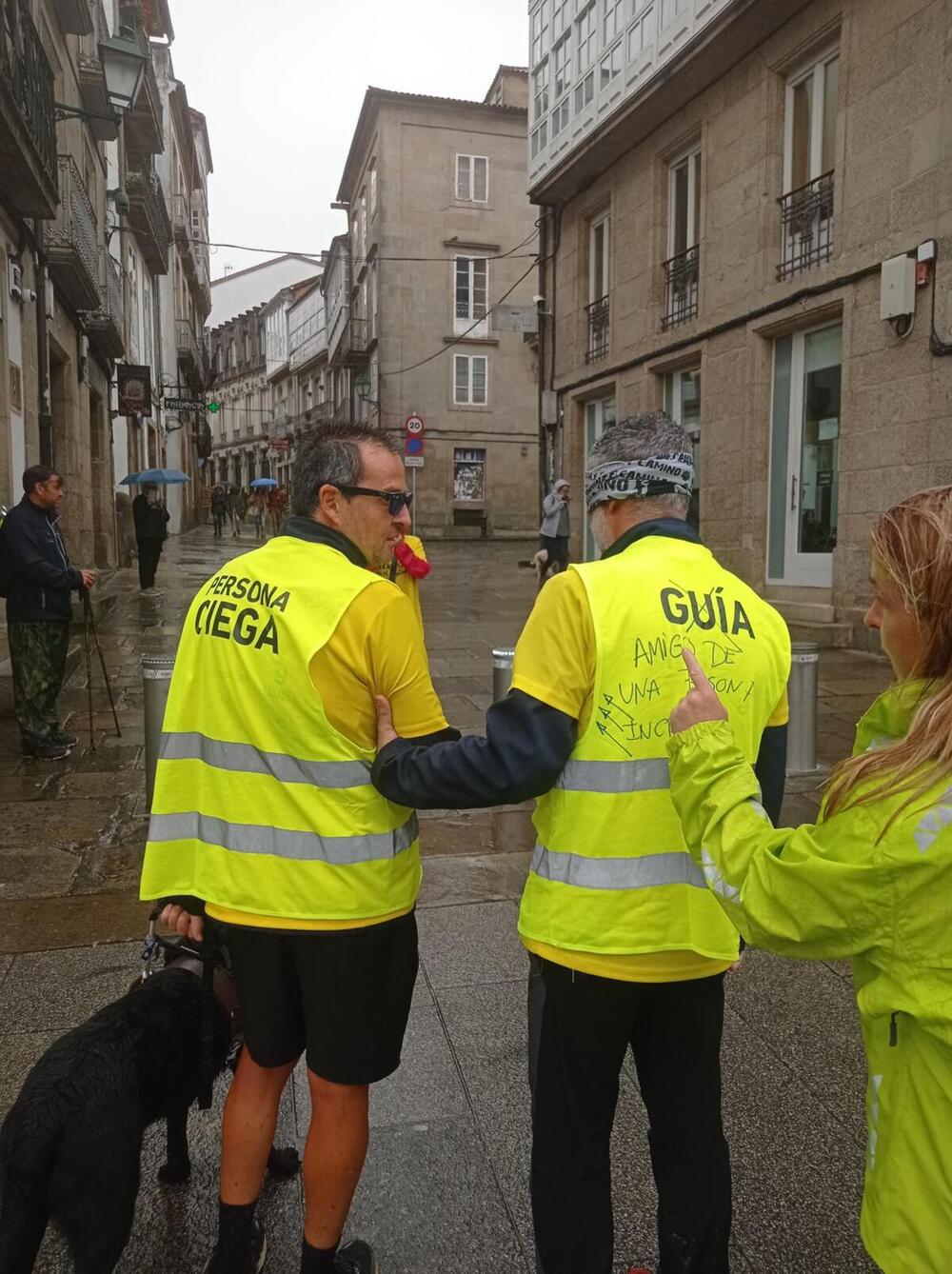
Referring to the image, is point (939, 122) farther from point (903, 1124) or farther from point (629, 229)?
point (903, 1124)

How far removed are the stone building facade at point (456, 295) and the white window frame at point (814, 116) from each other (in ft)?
67.6

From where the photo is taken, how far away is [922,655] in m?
1.32

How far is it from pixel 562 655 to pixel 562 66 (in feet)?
58.3

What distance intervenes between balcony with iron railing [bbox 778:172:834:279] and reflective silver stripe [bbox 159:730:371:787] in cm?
1064

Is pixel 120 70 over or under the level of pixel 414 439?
over

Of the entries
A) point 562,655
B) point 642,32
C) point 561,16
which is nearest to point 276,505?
point 561,16

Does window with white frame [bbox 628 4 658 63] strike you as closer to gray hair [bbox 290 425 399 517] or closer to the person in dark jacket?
the person in dark jacket

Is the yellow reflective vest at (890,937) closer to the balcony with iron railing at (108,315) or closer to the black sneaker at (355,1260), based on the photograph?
the black sneaker at (355,1260)

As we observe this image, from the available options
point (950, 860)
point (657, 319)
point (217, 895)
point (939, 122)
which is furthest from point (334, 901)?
point (657, 319)

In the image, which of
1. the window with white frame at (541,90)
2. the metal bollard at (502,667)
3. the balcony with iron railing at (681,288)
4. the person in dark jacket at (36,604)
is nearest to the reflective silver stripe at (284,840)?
the metal bollard at (502,667)

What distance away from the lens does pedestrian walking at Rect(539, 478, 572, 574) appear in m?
14.2

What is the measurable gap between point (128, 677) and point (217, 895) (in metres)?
7.26

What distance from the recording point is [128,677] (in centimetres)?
868

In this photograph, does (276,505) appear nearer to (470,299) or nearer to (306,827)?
(470,299)
